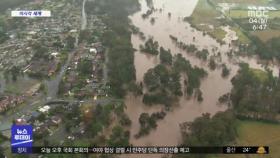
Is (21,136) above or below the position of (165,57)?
below

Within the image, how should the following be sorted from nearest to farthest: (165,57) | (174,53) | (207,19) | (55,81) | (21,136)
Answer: (21,136) → (55,81) → (165,57) → (174,53) → (207,19)

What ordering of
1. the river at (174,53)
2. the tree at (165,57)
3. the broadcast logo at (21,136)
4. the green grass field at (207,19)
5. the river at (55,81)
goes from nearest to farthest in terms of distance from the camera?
the broadcast logo at (21,136), the river at (174,53), the river at (55,81), the tree at (165,57), the green grass field at (207,19)

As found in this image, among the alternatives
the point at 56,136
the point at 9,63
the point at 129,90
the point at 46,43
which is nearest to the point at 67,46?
the point at 46,43

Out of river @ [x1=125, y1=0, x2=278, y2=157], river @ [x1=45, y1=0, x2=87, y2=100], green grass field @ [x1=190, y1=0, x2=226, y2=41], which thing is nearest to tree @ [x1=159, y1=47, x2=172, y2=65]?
river @ [x1=125, y1=0, x2=278, y2=157]

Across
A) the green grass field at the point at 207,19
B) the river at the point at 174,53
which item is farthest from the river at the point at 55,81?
the green grass field at the point at 207,19

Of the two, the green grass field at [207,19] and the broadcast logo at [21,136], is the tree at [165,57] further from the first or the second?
the broadcast logo at [21,136]

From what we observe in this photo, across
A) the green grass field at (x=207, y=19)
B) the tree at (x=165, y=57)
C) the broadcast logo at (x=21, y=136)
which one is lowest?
the broadcast logo at (x=21, y=136)

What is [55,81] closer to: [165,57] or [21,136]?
[165,57]

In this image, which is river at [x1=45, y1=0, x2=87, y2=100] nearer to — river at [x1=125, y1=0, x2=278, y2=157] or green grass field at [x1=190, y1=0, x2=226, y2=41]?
river at [x1=125, y1=0, x2=278, y2=157]

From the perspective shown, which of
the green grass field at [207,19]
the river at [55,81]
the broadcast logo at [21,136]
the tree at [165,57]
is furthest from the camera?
the green grass field at [207,19]

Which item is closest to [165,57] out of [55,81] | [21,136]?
[55,81]
